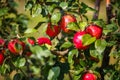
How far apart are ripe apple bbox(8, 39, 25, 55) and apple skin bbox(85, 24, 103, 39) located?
1.13ft

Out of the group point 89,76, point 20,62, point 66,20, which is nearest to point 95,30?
point 66,20

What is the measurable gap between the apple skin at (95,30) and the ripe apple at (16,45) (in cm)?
35

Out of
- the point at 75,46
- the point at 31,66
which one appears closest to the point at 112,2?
the point at 75,46

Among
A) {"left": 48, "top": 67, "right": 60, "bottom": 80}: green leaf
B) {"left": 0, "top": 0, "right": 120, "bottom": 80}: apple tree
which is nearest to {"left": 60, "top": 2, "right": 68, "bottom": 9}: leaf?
{"left": 0, "top": 0, "right": 120, "bottom": 80}: apple tree

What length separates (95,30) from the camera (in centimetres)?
171

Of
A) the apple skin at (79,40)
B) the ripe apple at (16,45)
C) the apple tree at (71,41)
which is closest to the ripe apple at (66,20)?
the apple tree at (71,41)

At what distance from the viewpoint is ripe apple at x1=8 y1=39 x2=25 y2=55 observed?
69.2 inches

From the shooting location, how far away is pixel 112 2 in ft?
7.31

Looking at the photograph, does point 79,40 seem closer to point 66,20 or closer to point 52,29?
point 66,20

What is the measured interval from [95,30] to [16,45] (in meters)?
0.40

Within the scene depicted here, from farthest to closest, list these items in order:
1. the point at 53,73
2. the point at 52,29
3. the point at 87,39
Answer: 1. the point at 53,73
2. the point at 52,29
3. the point at 87,39

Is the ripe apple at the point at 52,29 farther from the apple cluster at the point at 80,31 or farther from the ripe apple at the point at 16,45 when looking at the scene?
the ripe apple at the point at 16,45

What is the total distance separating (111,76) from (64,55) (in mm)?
311

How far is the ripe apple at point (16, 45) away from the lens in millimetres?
1758
